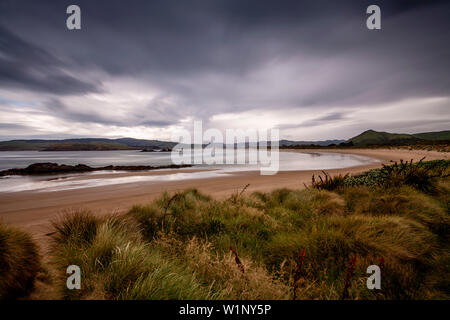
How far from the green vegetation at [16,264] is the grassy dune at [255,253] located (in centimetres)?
5

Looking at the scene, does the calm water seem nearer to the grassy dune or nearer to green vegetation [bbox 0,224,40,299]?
the grassy dune

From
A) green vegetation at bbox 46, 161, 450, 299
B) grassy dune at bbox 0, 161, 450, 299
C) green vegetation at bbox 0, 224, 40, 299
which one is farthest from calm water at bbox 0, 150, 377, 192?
green vegetation at bbox 0, 224, 40, 299

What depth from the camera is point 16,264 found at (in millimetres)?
2148

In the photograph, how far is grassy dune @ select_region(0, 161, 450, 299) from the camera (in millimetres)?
2160

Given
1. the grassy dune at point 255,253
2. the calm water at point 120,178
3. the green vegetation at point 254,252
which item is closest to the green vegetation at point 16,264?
the grassy dune at point 255,253

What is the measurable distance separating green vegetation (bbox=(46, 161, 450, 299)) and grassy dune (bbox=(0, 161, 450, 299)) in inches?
0.6

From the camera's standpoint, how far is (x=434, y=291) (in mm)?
2389

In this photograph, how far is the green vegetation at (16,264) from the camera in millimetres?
1989

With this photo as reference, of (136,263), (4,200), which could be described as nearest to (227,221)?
(136,263)

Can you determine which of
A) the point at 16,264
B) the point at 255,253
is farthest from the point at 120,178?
the point at 255,253
